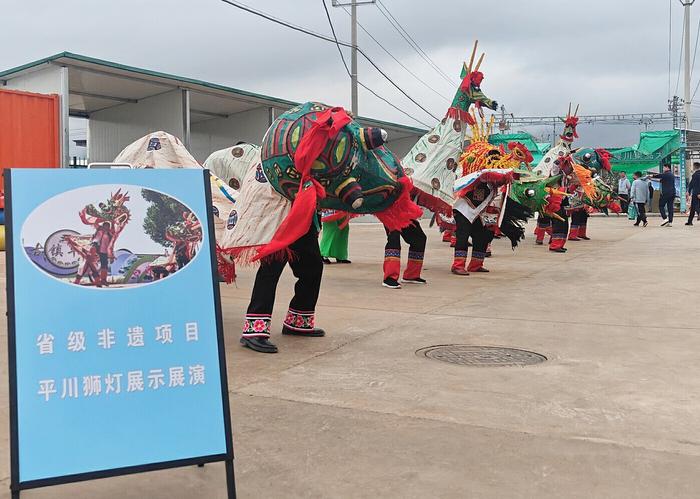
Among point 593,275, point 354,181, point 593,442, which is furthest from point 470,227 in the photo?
point 593,442

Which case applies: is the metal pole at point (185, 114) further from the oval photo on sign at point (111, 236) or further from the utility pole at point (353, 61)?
the oval photo on sign at point (111, 236)

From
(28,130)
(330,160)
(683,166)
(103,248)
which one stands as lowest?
(103,248)

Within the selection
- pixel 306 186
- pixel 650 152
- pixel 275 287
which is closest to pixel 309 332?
pixel 275 287

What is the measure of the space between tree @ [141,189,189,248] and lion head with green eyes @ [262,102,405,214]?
2.31 meters

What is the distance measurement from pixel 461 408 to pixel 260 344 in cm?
174

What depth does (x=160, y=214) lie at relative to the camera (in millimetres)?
2529

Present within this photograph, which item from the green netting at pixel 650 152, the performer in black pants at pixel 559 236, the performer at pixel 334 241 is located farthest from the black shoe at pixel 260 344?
the green netting at pixel 650 152

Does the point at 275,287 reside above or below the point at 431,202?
below

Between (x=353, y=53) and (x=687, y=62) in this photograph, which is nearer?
(x=353, y=53)

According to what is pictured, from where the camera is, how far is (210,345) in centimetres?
248

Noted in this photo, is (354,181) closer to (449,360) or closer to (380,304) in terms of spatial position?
(449,360)

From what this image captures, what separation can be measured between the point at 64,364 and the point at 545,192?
1009 cm

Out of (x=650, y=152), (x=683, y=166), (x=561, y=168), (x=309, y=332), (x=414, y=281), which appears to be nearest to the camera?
(x=309, y=332)

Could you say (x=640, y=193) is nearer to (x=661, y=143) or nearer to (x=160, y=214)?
(x=661, y=143)
